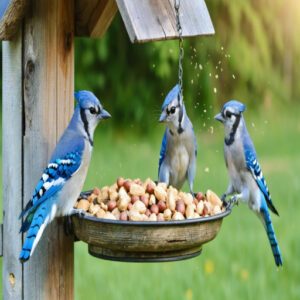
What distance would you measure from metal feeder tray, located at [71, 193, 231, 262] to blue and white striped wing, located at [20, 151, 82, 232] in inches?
5.5

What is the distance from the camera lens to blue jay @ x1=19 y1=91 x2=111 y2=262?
3.22 metres

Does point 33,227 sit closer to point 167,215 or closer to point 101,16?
point 167,215

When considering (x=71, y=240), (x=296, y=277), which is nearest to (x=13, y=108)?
(x=71, y=240)

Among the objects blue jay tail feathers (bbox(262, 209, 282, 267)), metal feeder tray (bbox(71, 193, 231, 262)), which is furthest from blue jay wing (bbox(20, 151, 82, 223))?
blue jay tail feathers (bbox(262, 209, 282, 267))

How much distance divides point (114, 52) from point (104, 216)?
16.5ft

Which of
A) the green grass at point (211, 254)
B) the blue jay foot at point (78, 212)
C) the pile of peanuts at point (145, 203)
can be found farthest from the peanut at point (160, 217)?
the green grass at point (211, 254)

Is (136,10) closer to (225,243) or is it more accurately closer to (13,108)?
(13,108)

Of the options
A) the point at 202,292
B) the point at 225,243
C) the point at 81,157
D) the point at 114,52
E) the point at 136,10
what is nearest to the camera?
the point at 136,10

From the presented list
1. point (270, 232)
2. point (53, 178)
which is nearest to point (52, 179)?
point (53, 178)

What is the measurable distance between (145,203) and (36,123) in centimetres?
50

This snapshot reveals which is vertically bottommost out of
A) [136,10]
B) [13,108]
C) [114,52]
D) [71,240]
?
[71,240]

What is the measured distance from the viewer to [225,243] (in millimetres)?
6191

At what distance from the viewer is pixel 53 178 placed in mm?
3264

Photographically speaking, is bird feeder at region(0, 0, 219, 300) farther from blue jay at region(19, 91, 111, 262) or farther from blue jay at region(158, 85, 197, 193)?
blue jay at region(158, 85, 197, 193)
